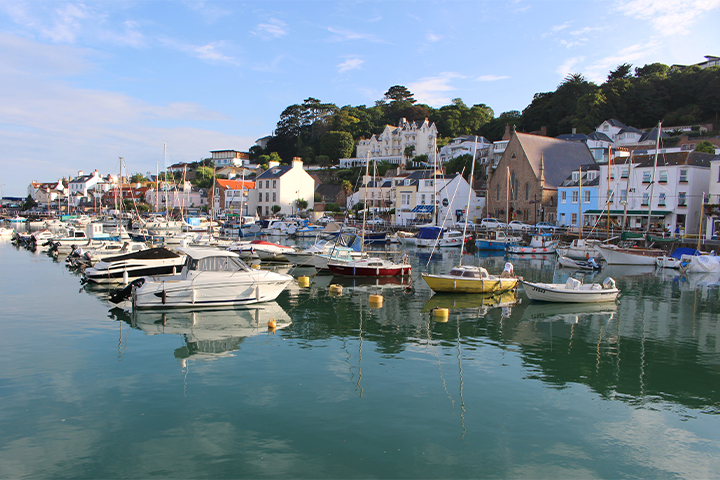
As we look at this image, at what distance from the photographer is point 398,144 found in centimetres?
13212

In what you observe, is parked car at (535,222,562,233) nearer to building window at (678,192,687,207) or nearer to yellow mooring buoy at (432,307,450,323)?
building window at (678,192,687,207)

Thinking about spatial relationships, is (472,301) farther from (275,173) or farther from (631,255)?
(275,173)

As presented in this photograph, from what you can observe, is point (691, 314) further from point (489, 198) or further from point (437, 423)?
point (489, 198)

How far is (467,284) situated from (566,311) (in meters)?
5.29

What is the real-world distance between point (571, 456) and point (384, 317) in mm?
13020

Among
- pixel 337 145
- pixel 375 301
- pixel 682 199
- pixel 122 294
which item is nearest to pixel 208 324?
pixel 122 294

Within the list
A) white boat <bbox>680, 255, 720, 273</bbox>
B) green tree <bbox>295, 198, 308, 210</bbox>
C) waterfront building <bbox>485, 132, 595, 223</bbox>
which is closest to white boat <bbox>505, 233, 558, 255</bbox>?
white boat <bbox>680, 255, 720, 273</bbox>

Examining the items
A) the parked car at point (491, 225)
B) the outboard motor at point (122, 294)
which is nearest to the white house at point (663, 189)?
the parked car at point (491, 225)

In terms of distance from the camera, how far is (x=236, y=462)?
960 cm

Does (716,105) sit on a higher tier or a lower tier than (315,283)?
higher

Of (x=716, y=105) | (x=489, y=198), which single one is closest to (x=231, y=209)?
(x=489, y=198)

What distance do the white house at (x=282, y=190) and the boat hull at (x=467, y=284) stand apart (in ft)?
250

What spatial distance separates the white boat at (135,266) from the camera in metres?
30.1

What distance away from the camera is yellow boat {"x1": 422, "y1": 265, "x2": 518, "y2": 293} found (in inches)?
1082
